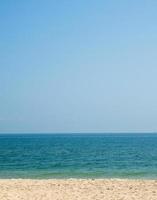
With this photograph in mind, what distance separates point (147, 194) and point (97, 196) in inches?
86.0

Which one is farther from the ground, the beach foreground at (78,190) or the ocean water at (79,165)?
the beach foreground at (78,190)

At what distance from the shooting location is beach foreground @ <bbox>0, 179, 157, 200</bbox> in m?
18.1

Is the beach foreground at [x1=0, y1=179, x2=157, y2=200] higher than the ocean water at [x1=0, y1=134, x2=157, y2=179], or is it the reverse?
the beach foreground at [x1=0, y1=179, x2=157, y2=200]

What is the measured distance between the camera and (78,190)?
780 inches

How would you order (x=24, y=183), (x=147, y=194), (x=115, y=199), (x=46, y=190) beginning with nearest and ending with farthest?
(x=115, y=199) → (x=147, y=194) → (x=46, y=190) → (x=24, y=183)

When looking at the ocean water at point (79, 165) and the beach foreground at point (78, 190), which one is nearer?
the beach foreground at point (78, 190)

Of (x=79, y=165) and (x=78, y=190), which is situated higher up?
(x=78, y=190)

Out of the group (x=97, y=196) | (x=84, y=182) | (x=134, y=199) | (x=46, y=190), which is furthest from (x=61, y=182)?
(x=134, y=199)

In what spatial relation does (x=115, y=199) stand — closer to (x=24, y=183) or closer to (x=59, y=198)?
(x=59, y=198)

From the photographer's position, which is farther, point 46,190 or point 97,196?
point 46,190

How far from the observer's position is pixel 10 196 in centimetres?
1791

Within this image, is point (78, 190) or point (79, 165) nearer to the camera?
point (78, 190)

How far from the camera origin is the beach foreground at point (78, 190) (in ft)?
59.3

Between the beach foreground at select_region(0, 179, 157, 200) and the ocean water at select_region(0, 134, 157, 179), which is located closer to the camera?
the beach foreground at select_region(0, 179, 157, 200)
